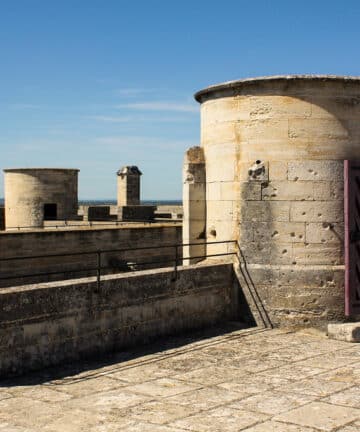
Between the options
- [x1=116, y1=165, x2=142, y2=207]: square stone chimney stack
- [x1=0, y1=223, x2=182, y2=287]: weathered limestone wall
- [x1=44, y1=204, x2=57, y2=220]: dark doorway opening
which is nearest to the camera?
[x1=0, y1=223, x2=182, y2=287]: weathered limestone wall

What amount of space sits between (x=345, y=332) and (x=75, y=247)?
29.4 ft

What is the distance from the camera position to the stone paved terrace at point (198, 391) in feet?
21.7

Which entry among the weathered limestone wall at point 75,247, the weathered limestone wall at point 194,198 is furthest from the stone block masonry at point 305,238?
the weathered limestone wall at point 75,247

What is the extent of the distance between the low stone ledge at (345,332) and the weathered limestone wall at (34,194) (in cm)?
2064

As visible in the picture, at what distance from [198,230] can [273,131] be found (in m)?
2.57

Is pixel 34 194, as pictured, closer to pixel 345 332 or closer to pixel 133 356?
pixel 133 356

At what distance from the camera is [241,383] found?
8125 millimetres

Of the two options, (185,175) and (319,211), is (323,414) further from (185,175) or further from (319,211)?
(185,175)

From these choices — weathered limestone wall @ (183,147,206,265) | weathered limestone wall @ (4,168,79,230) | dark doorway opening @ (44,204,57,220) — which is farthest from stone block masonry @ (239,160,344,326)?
dark doorway opening @ (44,204,57,220)

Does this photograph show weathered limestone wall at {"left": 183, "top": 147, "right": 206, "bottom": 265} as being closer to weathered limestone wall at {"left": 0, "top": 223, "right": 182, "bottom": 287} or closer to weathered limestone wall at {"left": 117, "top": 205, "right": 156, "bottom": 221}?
weathered limestone wall at {"left": 0, "top": 223, "right": 182, "bottom": 287}

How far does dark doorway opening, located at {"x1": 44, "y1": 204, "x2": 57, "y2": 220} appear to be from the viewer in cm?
3011

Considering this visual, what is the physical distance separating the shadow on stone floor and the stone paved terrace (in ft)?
0.06

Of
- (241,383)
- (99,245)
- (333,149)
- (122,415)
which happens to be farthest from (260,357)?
(99,245)

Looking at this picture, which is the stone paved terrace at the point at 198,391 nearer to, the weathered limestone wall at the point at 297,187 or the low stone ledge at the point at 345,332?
the low stone ledge at the point at 345,332
